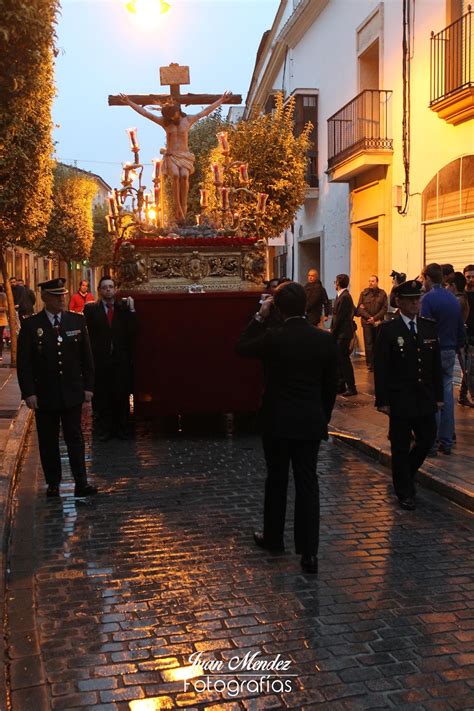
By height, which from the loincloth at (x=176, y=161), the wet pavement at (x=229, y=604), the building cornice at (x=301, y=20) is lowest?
the wet pavement at (x=229, y=604)

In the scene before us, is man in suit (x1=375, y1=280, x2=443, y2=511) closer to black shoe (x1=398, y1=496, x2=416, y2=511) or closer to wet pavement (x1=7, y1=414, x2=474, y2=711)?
black shoe (x1=398, y1=496, x2=416, y2=511)

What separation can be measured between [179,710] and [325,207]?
1930 cm

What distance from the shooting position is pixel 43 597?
426 centimetres

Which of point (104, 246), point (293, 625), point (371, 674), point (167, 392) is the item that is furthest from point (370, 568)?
point (104, 246)

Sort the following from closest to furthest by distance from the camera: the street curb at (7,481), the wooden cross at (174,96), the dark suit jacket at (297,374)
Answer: the street curb at (7,481), the dark suit jacket at (297,374), the wooden cross at (174,96)

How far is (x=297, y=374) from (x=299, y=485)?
689 millimetres

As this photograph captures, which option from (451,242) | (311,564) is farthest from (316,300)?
(311,564)

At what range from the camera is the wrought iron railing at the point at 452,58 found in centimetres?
1148

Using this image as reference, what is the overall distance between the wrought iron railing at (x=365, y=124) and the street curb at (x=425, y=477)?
873cm

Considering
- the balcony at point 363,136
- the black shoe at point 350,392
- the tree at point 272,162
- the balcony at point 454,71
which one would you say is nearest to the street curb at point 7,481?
the black shoe at point 350,392

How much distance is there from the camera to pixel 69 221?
33.7m

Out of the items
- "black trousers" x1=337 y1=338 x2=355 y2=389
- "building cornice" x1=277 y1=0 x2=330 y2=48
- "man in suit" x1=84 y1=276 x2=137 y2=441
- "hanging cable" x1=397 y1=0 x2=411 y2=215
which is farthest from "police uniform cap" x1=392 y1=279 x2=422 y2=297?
Answer: "building cornice" x1=277 y1=0 x2=330 y2=48

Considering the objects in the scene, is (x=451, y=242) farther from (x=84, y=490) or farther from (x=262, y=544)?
(x=262, y=544)

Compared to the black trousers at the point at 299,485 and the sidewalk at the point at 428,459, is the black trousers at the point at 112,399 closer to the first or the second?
the sidewalk at the point at 428,459
